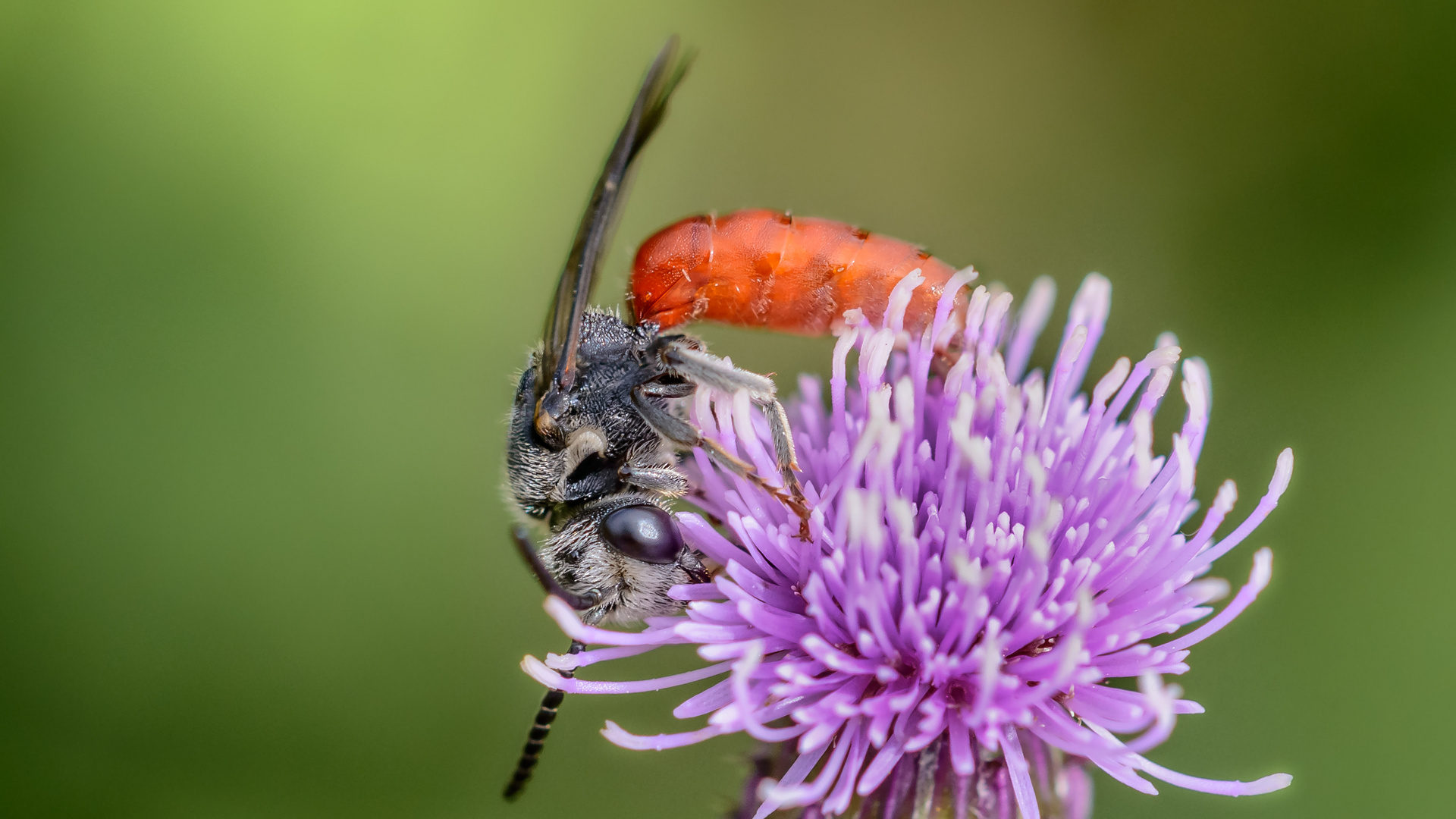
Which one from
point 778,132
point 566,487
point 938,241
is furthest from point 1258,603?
point 778,132

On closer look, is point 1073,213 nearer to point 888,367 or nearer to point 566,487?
point 888,367

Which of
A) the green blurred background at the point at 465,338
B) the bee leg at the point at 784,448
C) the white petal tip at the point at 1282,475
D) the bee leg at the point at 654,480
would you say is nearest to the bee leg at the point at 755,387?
the bee leg at the point at 784,448

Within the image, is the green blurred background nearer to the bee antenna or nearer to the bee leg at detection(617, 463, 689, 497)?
the bee antenna

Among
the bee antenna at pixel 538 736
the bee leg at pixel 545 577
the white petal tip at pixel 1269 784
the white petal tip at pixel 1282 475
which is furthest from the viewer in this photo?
the bee antenna at pixel 538 736

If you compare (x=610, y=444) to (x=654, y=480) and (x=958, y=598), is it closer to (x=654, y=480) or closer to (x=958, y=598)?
(x=654, y=480)

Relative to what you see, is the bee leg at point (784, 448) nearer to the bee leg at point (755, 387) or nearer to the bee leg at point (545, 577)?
the bee leg at point (755, 387)

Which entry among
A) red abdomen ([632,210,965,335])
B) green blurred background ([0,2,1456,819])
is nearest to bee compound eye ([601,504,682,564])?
red abdomen ([632,210,965,335])
